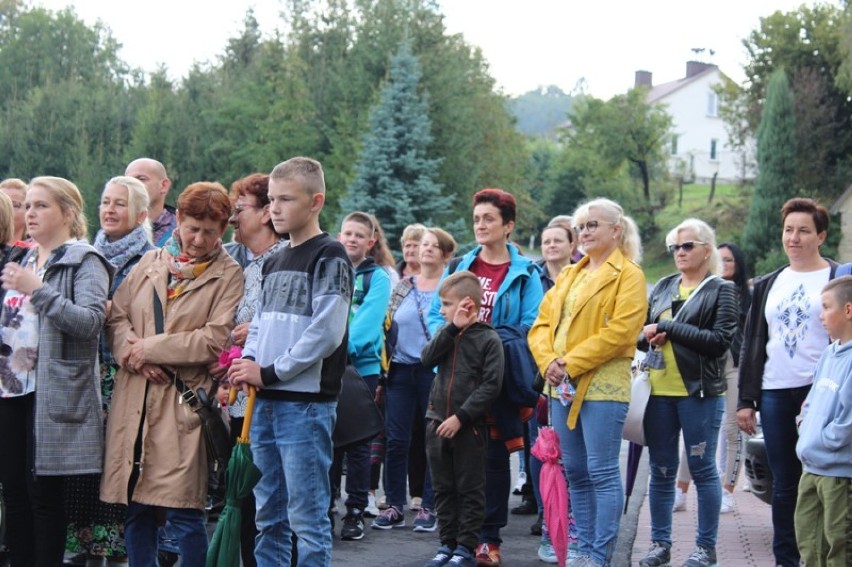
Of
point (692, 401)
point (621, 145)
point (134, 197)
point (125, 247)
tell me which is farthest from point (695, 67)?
point (125, 247)

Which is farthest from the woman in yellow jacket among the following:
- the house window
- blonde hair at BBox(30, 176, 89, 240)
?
the house window

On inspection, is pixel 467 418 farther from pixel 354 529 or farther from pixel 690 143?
Result: pixel 690 143

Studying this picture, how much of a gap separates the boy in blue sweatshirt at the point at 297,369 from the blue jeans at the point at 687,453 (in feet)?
8.19

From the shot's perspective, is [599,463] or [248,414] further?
[599,463]

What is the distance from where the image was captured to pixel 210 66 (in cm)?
5312

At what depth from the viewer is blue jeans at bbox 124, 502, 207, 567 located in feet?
18.2

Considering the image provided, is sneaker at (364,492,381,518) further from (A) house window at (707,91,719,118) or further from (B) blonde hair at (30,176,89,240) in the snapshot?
(A) house window at (707,91,719,118)

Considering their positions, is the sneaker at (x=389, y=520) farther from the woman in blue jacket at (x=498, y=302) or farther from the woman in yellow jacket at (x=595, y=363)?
the woman in yellow jacket at (x=595, y=363)

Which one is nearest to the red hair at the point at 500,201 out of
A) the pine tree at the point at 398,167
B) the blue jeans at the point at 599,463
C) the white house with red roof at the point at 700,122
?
the blue jeans at the point at 599,463

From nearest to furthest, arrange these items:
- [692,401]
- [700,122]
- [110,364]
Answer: [110,364], [692,401], [700,122]

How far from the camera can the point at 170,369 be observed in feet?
18.2

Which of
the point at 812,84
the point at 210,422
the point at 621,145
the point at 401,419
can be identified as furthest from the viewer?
the point at 621,145

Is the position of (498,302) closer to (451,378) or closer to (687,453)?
(451,378)

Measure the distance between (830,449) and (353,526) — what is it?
356 cm
